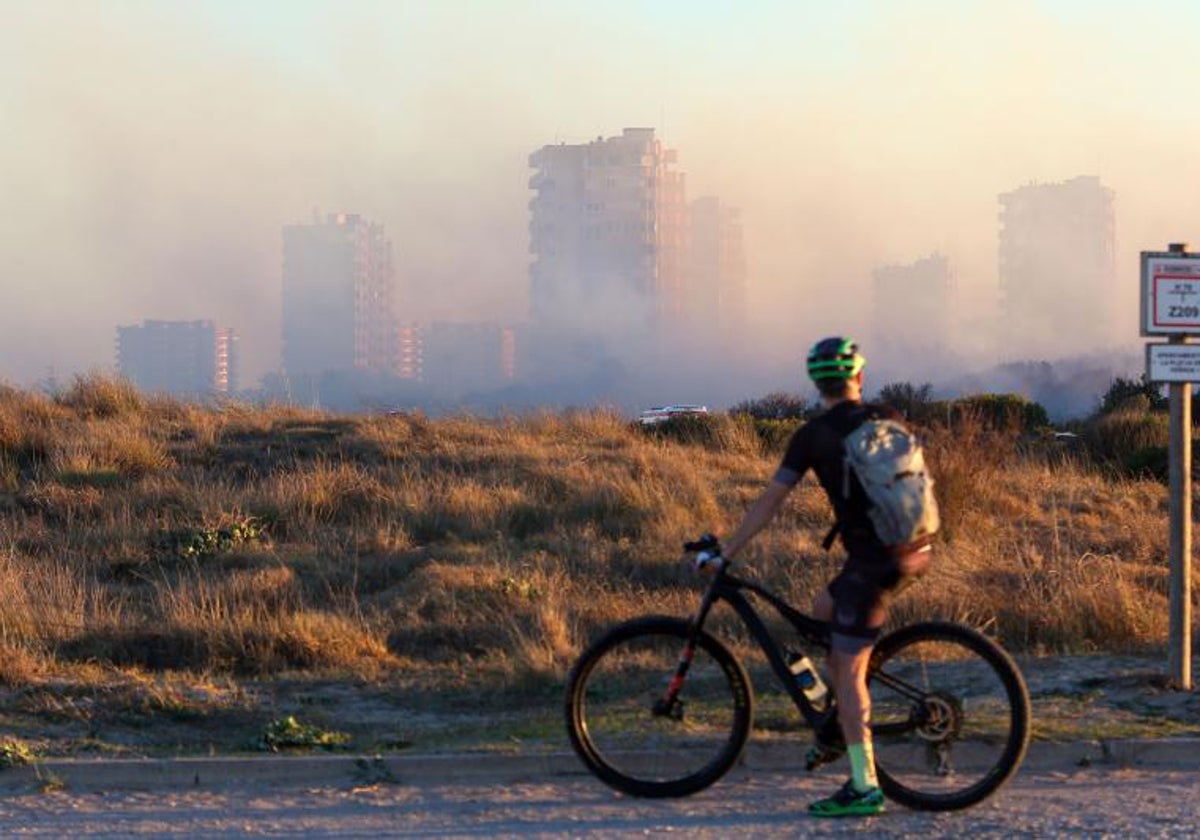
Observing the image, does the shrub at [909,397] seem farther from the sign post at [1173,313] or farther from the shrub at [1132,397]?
the sign post at [1173,313]

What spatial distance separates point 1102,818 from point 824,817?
3.60 feet

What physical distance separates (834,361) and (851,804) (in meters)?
1.69

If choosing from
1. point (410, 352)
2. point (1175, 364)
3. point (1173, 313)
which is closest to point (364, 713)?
point (1175, 364)

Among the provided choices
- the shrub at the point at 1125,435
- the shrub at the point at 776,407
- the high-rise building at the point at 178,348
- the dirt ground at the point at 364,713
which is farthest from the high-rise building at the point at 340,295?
the dirt ground at the point at 364,713

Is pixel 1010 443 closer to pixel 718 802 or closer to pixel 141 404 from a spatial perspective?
pixel 718 802

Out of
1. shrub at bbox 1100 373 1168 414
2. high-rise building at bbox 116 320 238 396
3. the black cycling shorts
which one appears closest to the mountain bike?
the black cycling shorts

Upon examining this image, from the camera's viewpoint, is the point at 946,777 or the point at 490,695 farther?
the point at 490,695

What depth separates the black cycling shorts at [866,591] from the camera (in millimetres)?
5949

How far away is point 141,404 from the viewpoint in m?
24.3

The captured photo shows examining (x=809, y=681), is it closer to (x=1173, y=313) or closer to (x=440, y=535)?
(x=1173, y=313)

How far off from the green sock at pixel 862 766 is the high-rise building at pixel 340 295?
95451mm

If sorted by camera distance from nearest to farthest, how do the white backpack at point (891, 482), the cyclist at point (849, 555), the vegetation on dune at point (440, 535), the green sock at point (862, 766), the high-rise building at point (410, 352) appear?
the white backpack at point (891, 482) < the cyclist at point (849, 555) < the green sock at point (862, 766) < the vegetation on dune at point (440, 535) < the high-rise building at point (410, 352)

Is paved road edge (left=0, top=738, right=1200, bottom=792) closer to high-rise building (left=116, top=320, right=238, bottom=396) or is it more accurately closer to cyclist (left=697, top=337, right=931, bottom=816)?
cyclist (left=697, top=337, right=931, bottom=816)

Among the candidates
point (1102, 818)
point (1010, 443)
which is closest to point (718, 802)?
point (1102, 818)
